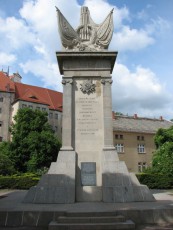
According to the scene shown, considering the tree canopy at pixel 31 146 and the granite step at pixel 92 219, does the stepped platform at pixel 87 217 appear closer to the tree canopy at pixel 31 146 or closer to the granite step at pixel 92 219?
the granite step at pixel 92 219

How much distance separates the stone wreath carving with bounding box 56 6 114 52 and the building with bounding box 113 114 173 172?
40786 mm

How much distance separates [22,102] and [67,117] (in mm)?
63040

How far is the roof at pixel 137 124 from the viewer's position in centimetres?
5821

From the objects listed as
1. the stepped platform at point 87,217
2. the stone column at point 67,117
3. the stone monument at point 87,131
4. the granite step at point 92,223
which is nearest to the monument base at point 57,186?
the stone monument at point 87,131

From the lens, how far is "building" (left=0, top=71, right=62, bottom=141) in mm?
74500

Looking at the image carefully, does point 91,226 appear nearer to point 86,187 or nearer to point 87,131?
point 86,187

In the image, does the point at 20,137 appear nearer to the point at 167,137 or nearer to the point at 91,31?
the point at 167,137

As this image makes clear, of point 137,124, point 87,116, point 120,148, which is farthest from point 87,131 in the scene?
point 137,124

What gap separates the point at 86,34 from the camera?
54.0 feet

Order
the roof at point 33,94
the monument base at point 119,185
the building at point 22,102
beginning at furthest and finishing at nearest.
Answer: the roof at point 33,94
the building at point 22,102
the monument base at point 119,185

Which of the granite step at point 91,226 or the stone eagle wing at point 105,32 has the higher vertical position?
the stone eagle wing at point 105,32

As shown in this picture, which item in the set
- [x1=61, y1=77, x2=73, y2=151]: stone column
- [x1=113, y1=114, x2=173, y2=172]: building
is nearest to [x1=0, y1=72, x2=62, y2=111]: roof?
[x1=113, y1=114, x2=173, y2=172]: building

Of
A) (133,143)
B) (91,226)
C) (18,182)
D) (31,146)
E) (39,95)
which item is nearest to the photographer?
(91,226)

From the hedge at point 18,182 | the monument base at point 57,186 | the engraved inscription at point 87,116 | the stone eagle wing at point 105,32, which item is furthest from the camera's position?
the hedge at point 18,182
